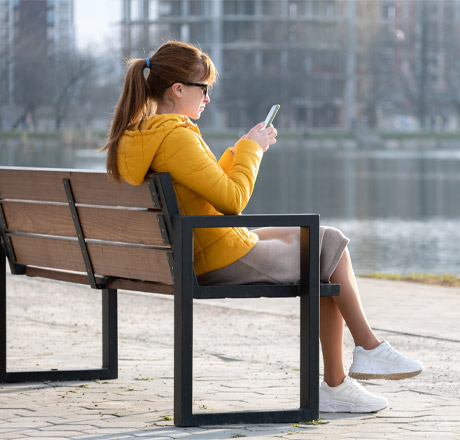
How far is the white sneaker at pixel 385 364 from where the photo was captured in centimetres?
418

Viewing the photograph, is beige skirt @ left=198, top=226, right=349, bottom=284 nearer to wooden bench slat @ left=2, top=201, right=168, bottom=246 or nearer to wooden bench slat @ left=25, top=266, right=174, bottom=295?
wooden bench slat @ left=25, top=266, right=174, bottom=295

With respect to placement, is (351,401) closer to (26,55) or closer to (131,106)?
(131,106)

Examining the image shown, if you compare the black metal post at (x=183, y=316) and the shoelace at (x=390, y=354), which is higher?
the black metal post at (x=183, y=316)

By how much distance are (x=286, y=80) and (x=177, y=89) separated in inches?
3867

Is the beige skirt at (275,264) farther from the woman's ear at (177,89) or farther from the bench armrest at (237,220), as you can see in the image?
the woman's ear at (177,89)

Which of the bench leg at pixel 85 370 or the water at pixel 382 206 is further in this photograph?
the water at pixel 382 206

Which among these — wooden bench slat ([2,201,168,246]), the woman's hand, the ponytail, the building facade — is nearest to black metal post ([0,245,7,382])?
wooden bench slat ([2,201,168,246])

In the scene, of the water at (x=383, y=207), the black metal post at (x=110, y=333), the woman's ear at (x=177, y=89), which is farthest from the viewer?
the water at (x=383, y=207)

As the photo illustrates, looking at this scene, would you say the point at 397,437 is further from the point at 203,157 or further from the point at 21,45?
the point at 21,45

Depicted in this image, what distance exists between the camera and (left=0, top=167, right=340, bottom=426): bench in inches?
153

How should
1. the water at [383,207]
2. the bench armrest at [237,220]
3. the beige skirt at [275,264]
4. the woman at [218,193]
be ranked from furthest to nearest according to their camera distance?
the water at [383,207] → the beige skirt at [275,264] → the woman at [218,193] → the bench armrest at [237,220]

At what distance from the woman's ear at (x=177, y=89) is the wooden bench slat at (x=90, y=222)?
0.45 meters

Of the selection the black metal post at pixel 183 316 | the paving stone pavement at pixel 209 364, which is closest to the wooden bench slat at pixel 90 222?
the black metal post at pixel 183 316

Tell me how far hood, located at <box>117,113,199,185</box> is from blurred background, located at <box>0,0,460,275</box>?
36795 millimetres
